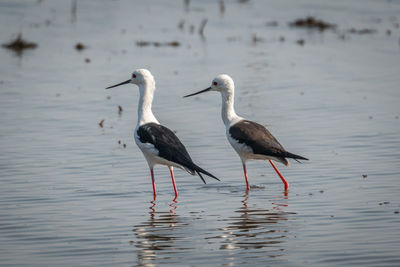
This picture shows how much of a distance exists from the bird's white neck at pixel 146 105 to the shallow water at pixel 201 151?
2.22ft

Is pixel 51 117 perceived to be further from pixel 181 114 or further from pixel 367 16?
pixel 367 16

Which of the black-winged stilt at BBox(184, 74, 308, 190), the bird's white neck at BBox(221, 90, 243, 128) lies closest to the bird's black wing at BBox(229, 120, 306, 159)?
the black-winged stilt at BBox(184, 74, 308, 190)

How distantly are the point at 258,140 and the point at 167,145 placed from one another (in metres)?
1.10

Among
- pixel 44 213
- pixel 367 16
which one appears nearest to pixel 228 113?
pixel 44 213

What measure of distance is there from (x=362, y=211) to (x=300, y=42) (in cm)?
1224

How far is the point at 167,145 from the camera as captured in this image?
8586mm

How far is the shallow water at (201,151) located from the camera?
265 inches

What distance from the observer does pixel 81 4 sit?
25.6 metres

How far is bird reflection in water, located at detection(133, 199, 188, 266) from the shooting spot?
654cm

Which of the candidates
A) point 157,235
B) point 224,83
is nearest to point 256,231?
point 157,235

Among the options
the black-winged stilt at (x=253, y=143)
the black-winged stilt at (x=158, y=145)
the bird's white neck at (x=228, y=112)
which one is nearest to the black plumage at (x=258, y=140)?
the black-winged stilt at (x=253, y=143)

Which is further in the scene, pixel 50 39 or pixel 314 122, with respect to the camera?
pixel 50 39

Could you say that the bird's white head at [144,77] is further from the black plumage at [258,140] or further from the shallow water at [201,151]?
the black plumage at [258,140]

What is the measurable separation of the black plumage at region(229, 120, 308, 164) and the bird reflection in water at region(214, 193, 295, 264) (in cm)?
72
